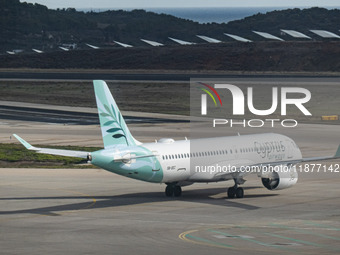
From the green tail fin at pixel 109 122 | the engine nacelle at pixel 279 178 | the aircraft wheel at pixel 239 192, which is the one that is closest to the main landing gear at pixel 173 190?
the aircraft wheel at pixel 239 192

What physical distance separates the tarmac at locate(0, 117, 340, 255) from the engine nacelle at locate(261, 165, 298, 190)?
912mm

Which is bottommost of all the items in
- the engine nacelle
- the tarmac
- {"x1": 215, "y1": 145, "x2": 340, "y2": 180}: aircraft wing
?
the tarmac

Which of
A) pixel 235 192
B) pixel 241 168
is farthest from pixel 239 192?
pixel 241 168

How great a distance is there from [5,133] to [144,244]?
61.8 meters

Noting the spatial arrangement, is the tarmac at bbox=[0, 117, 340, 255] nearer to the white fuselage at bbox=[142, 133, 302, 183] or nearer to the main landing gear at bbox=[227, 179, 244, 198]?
the main landing gear at bbox=[227, 179, 244, 198]

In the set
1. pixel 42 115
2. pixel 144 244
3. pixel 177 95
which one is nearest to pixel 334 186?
pixel 144 244

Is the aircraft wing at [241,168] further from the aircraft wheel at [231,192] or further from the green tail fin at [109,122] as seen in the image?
the green tail fin at [109,122]

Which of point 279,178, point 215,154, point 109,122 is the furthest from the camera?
point 279,178

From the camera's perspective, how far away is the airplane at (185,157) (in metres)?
49.5

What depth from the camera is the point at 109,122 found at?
50406 mm

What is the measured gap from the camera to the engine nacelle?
5559 cm

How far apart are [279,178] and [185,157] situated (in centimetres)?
715

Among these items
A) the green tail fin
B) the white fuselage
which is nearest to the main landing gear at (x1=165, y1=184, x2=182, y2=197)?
the white fuselage

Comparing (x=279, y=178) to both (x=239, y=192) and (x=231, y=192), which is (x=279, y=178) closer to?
(x=239, y=192)
